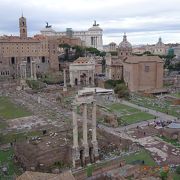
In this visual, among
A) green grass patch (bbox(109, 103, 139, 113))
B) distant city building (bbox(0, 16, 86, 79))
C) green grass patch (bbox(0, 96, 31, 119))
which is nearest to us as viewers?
green grass patch (bbox(0, 96, 31, 119))

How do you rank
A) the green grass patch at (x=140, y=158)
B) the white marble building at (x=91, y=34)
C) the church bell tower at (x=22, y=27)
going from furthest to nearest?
the white marble building at (x=91, y=34) → the church bell tower at (x=22, y=27) → the green grass patch at (x=140, y=158)

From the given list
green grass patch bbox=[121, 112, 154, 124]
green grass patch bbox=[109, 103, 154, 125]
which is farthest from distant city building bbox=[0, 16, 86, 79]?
green grass patch bbox=[121, 112, 154, 124]

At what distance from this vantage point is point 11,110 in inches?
2076

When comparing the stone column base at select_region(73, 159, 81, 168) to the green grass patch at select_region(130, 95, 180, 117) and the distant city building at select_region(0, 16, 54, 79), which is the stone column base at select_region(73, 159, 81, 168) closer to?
the green grass patch at select_region(130, 95, 180, 117)

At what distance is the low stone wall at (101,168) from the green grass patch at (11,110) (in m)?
23.2

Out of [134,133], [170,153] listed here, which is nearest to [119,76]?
[134,133]

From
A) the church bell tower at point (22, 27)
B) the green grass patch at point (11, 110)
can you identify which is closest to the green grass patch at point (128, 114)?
the green grass patch at point (11, 110)

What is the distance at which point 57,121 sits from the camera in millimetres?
44594

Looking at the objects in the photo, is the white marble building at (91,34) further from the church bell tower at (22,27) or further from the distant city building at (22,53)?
the distant city building at (22,53)

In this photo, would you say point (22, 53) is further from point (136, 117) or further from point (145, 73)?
point (136, 117)

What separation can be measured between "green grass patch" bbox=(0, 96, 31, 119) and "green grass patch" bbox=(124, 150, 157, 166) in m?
23.1

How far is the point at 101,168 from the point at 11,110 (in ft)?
95.7

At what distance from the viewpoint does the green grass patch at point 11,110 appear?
49.0 m

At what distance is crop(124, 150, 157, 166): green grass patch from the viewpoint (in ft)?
97.0
